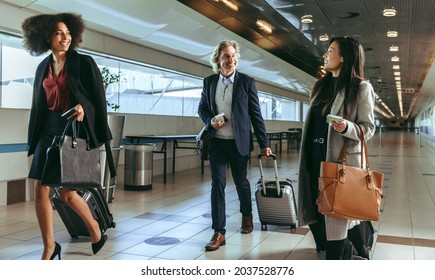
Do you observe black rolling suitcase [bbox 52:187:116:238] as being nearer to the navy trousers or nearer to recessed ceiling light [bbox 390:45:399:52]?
the navy trousers

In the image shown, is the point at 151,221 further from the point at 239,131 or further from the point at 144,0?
the point at 144,0

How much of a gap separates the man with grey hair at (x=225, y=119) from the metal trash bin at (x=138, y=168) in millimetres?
2835

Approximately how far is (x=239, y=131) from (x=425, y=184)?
4.58 meters

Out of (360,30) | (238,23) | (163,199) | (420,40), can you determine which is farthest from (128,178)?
(420,40)

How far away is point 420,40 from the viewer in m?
9.28

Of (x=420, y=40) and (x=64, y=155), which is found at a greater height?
(x=420, y=40)

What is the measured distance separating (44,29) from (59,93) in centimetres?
37

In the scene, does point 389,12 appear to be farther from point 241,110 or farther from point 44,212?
point 44,212

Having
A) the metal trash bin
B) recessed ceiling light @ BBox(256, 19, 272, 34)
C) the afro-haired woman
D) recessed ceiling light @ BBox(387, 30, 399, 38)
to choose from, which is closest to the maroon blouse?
the afro-haired woman

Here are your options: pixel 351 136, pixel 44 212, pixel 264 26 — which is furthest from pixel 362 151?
pixel 264 26

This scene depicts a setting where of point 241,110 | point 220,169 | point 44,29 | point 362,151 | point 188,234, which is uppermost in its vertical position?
point 44,29

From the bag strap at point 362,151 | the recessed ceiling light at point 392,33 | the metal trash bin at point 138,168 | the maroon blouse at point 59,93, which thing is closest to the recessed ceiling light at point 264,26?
the recessed ceiling light at point 392,33

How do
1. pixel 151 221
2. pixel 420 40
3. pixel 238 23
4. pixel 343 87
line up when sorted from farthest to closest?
1. pixel 420 40
2. pixel 238 23
3. pixel 151 221
4. pixel 343 87

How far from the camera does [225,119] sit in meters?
2.89
